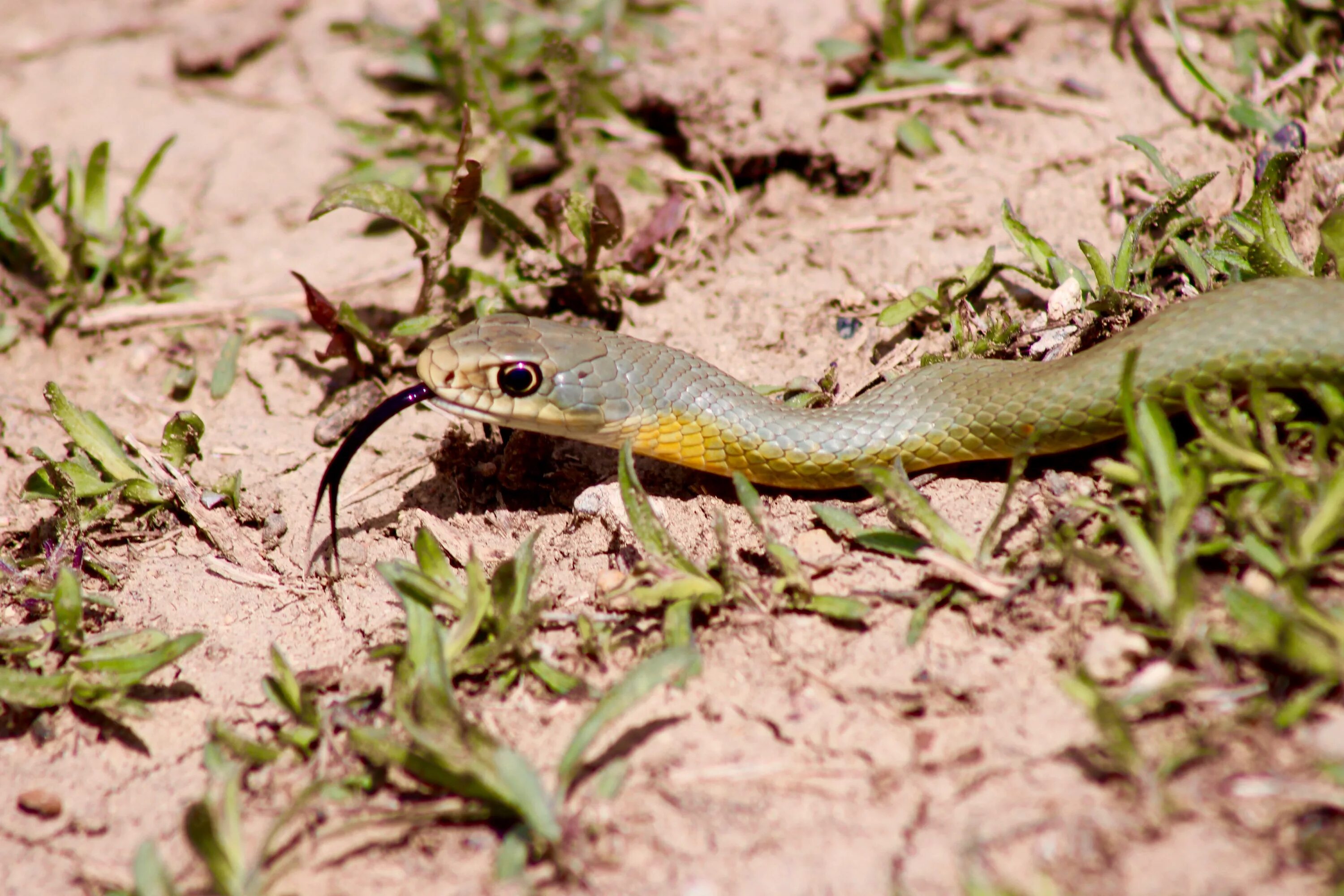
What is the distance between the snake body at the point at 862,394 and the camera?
11.3 ft

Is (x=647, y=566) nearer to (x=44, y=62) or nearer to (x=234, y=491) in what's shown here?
(x=234, y=491)

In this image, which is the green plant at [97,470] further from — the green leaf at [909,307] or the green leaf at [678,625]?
the green leaf at [909,307]

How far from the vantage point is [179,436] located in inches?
171

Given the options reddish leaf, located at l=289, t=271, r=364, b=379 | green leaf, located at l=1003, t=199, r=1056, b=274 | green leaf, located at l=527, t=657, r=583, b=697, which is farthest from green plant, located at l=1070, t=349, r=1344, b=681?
reddish leaf, located at l=289, t=271, r=364, b=379

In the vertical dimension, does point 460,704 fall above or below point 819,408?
below

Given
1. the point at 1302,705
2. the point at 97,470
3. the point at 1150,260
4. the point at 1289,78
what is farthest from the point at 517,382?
the point at 1289,78

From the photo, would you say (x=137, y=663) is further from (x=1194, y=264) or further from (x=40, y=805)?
(x=1194, y=264)

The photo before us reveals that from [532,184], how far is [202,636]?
10.0 ft

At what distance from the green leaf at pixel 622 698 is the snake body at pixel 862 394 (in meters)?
0.92

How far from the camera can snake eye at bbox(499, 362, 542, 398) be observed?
3941 mm

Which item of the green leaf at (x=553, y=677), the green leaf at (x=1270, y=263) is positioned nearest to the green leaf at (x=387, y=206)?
the green leaf at (x=553, y=677)

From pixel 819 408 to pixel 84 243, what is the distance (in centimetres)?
374

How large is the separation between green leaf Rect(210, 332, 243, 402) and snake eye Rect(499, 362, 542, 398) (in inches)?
65.8

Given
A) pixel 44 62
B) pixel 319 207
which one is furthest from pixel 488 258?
pixel 44 62
